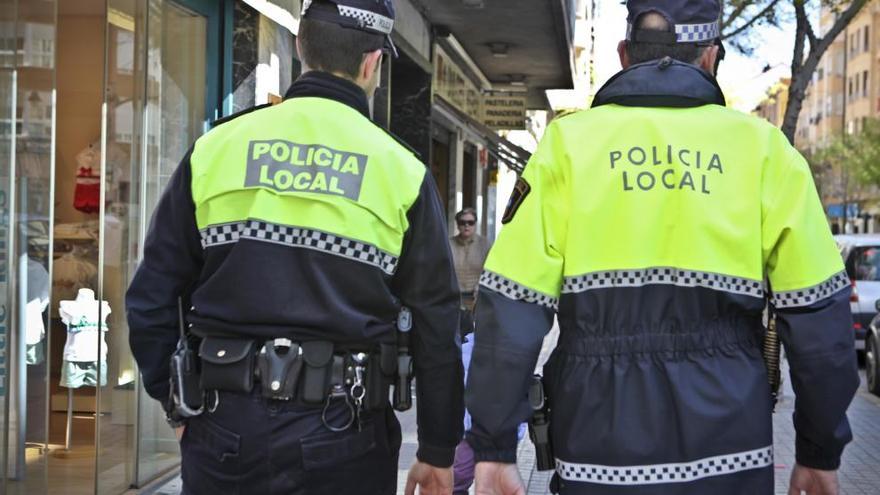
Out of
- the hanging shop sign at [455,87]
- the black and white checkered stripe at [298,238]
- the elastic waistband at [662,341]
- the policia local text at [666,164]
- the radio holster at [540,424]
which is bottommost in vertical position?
the radio holster at [540,424]

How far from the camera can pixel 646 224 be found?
117 inches

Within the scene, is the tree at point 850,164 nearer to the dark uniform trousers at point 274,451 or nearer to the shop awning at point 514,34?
the shop awning at point 514,34

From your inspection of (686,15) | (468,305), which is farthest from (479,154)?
(686,15)

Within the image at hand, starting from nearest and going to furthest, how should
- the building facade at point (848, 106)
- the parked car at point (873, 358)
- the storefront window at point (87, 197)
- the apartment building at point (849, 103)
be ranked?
the storefront window at point (87, 197) → the parked car at point (873, 358) → the building facade at point (848, 106) → the apartment building at point (849, 103)

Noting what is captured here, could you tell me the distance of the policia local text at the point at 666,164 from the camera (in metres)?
2.97

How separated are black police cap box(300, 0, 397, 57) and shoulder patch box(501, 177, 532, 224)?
64 cm

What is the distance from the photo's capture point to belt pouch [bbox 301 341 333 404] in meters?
2.99

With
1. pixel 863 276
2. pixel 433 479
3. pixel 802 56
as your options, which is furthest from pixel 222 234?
pixel 863 276

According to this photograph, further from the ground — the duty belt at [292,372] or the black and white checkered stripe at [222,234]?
the black and white checkered stripe at [222,234]

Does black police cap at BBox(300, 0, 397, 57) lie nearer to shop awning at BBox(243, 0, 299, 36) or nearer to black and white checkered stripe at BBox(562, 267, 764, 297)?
black and white checkered stripe at BBox(562, 267, 764, 297)

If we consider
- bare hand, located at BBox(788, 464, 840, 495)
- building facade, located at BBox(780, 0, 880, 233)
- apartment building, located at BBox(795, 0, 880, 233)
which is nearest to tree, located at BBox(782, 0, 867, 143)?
bare hand, located at BBox(788, 464, 840, 495)

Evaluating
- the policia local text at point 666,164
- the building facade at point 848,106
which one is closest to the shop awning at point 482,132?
the policia local text at point 666,164

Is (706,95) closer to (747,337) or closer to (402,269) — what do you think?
(747,337)

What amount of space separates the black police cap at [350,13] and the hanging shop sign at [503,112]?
18795mm
